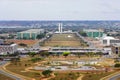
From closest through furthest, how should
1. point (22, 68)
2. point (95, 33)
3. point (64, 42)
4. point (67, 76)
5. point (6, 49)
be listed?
point (67, 76), point (22, 68), point (6, 49), point (64, 42), point (95, 33)

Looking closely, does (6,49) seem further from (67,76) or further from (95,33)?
(95,33)

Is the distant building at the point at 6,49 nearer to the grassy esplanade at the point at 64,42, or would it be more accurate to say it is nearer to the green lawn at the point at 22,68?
the green lawn at the point at 22,68

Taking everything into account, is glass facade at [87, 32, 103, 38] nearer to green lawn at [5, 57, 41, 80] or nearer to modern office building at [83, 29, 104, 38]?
modern office building at [83, 29, 104, 38]

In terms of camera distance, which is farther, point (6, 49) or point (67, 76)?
point (6, 49)

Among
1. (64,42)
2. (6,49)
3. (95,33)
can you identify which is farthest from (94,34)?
(6,49)

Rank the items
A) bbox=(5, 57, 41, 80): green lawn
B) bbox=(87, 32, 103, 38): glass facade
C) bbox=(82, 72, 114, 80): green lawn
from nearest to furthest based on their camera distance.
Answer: bbox=(82, 72, 114, 80): green lawn
bbox=(5, 57, 41, 80): green lawn
bbox=(87, 32, 103, 38): glass facade

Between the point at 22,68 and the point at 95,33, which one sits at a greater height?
the point at 22,68

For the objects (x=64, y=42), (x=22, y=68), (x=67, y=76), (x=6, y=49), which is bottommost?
(x=64, y=42)

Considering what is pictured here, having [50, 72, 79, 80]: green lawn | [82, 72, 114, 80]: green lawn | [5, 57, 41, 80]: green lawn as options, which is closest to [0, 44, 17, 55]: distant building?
[5, 57, 41, 80]: green lawn

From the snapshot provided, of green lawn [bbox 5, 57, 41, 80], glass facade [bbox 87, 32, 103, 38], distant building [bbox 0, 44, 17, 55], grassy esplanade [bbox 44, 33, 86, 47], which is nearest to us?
green lawn [bbox 5, 57, 41, 80]

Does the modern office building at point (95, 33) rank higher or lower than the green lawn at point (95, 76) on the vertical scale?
lower

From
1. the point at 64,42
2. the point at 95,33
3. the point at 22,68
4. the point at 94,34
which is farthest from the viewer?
the point at 94,34

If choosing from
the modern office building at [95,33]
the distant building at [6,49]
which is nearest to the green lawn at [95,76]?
the distant building at [6,49]

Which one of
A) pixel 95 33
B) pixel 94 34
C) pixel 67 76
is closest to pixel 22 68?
pixel 67 76
